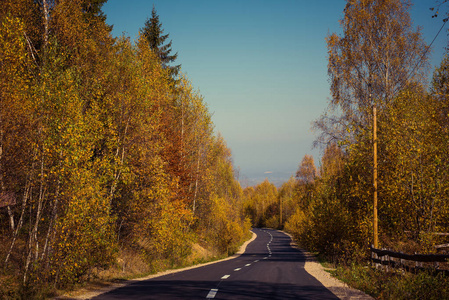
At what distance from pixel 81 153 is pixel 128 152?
8234mm

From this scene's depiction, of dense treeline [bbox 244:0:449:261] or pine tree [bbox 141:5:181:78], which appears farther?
pine tree [bbox 141:5:181:78]

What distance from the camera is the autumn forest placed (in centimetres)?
1409

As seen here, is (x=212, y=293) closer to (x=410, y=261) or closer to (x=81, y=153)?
(x=81, y=153)

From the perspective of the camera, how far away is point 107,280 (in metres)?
17.0

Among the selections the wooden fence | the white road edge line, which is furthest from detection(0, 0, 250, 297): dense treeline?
the wooden fence

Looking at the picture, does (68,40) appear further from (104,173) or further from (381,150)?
(381,150)

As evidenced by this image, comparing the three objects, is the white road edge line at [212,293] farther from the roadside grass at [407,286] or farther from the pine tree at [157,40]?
the pine tree at [157,40]

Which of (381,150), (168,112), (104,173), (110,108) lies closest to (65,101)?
(104,173)

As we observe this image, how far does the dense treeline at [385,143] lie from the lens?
1886cm

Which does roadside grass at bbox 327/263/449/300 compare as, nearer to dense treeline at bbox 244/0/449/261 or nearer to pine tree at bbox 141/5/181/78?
dense treeline at bbox 244/0/449/261

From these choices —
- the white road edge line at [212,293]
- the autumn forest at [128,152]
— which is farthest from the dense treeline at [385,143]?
the white road edge line at [212,293]

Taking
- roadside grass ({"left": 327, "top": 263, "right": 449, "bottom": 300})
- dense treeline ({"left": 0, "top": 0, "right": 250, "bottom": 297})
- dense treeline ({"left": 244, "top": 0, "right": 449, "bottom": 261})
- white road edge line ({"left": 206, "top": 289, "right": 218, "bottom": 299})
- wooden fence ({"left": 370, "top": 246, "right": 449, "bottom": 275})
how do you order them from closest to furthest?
white road edge line ({"left": 206, "top": 289, "right": 218, "bottom": 299}) → roadside grass ({"left": 327, "top": 263, "right": 449, "bottom": 300}) → wooden fence ({"left": 370, "top": 246, "right": 449, "bottom": 275}) → dense treeline ({"left": 0, "top": 0, "right": 250, "bottom": 297}) → dense treeline ({"left": 244, "top": 0, "right": 449, "bottom": 261})

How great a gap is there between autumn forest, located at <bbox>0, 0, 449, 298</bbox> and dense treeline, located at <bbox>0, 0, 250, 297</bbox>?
9 centimetres

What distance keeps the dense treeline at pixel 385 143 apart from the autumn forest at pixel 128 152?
3.6 inches
